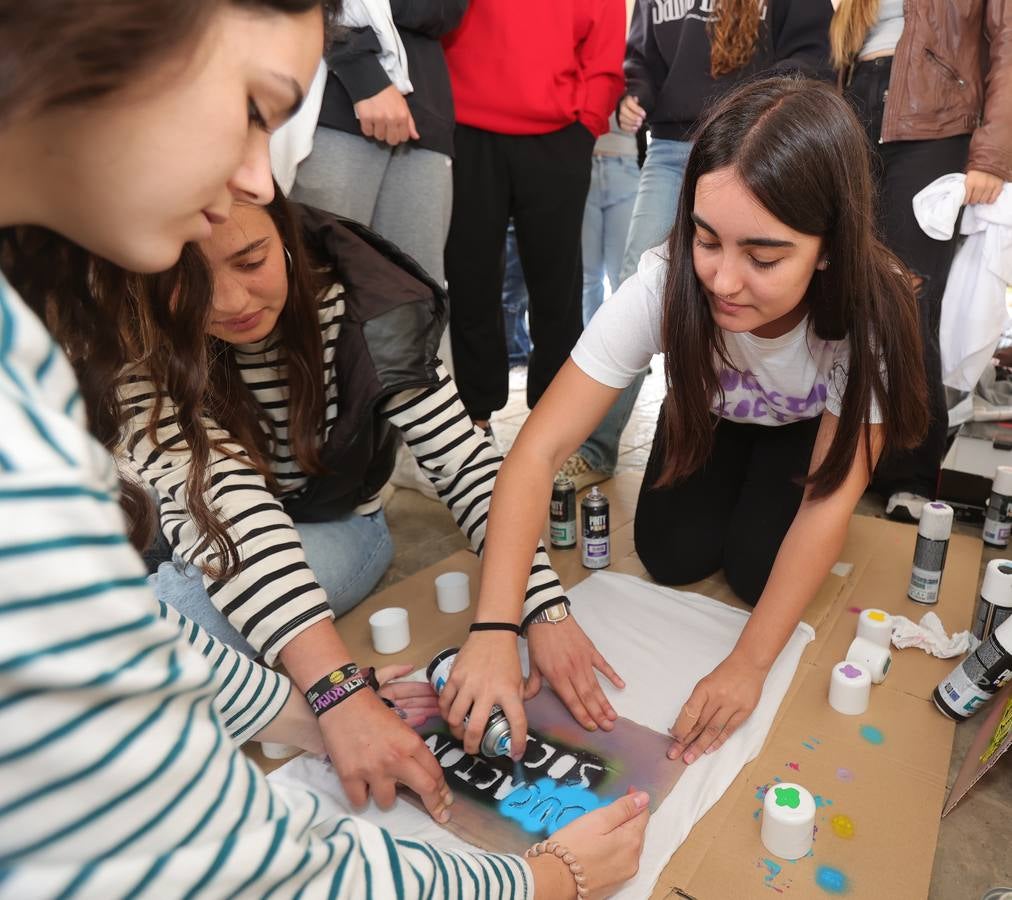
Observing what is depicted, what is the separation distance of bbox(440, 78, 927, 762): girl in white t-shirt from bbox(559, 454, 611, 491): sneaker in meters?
0.74

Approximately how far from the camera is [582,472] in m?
2.21

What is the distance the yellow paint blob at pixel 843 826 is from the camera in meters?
0.96

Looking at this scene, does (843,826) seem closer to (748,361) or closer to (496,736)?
(496,736)

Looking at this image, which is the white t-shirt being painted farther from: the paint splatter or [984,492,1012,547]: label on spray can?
[984,492,1012,547]: label on spray can

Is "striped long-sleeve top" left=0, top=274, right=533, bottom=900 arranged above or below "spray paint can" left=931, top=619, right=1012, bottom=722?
above

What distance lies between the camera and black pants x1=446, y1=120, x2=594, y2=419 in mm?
2051

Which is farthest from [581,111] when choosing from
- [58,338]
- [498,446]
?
[58,338]

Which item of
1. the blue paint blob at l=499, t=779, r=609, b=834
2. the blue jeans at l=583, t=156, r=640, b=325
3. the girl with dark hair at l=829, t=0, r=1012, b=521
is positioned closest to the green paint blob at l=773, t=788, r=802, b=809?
the blue paint blob at l=499, t=779, r=609, b=834

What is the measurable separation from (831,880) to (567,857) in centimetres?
35

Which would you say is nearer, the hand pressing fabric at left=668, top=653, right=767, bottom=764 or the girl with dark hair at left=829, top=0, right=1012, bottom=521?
the hand pressing fabric at left=668, top=653, right=767, bottom=764

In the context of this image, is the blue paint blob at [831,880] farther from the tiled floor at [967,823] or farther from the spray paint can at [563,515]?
the spray paint can at [563,515]

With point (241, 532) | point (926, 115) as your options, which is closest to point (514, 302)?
point (926, 115)

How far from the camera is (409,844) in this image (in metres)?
0.61

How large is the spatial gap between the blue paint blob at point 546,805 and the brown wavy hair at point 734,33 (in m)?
1.75
